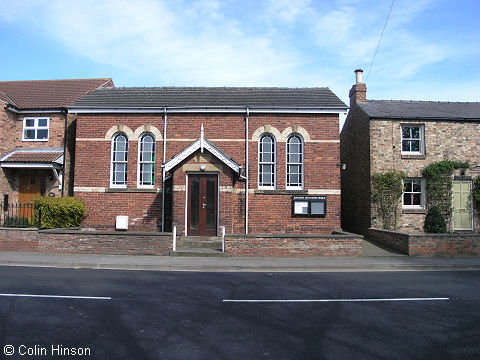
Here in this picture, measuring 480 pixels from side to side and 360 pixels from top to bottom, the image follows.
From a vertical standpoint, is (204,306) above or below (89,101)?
below

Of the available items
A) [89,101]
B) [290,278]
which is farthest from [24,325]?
[89,101]

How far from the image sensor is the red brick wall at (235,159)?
16.0m

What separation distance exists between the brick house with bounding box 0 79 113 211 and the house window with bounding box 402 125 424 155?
650 inches

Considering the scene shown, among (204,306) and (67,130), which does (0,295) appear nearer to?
(204,306)

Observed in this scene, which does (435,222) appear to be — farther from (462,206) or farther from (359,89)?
(359,89)

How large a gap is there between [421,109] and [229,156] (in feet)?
34.9

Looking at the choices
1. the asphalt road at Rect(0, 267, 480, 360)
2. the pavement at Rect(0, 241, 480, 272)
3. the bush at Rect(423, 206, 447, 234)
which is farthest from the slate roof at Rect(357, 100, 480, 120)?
the asphalt road at Rect(0, 267, 480, 360)

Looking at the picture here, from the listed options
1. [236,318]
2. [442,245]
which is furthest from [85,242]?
[442,245]

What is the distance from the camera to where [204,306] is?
6672 mm

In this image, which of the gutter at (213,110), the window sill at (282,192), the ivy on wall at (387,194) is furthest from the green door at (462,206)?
the window sill at (282,192)

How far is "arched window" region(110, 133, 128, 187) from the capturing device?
16625 millimetres

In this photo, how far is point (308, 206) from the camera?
15.9 m

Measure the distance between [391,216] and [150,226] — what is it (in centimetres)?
1123

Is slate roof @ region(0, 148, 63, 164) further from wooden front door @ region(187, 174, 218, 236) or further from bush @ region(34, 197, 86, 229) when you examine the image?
wooden front door @ region(187, 174, 218, 236)
